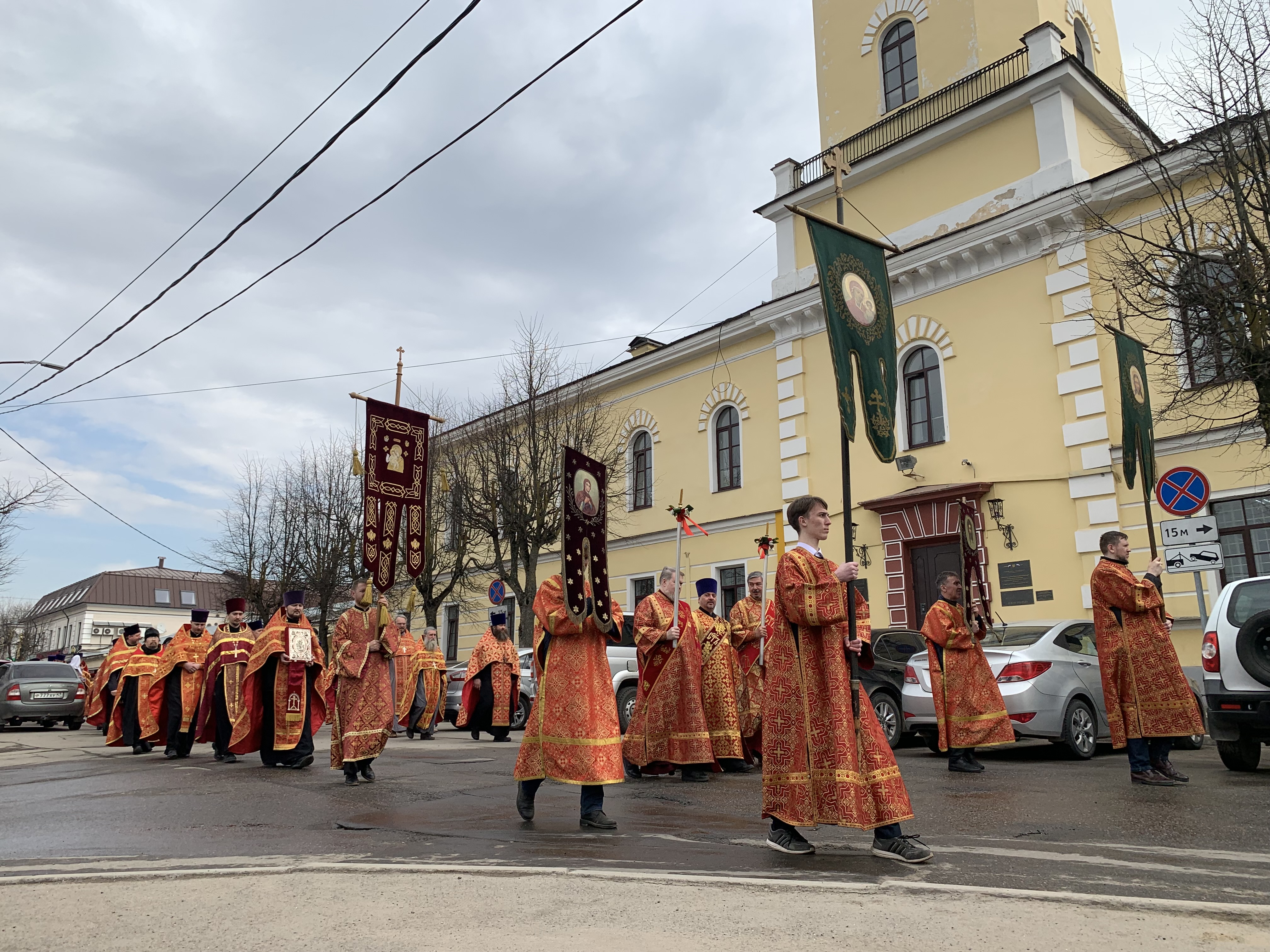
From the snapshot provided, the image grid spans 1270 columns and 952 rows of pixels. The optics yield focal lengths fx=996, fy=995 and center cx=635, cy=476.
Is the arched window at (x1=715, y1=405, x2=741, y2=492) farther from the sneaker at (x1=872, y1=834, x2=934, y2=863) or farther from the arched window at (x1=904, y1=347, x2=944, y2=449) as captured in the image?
the sneaker at (x1=872, y1=834, x2=934, y2=863)

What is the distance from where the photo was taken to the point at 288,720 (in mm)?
11109

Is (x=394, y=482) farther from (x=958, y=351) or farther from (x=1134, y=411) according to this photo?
(x=958, y=351)

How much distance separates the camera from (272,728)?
36.8 ft

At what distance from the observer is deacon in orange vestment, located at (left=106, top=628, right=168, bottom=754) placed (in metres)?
13.7

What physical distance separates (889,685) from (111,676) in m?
12.2

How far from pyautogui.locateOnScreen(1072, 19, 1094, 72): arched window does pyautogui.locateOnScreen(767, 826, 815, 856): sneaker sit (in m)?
22.9

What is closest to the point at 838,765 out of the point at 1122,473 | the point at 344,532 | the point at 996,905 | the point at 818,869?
the point at 818,869

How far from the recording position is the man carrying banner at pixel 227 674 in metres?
11.8

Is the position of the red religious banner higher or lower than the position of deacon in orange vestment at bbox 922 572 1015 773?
higher

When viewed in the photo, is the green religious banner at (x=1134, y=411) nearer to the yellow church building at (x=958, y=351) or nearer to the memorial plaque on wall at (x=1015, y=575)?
the yellow church building at (x=958, y=351)

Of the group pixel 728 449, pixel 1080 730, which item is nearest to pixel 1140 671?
pixel 1080 730

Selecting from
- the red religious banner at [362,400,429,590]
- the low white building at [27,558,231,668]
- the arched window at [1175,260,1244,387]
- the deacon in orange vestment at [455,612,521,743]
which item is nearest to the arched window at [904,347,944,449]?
the arched window at [1175,260,1244,387]

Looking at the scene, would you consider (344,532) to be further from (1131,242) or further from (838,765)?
(838,765)

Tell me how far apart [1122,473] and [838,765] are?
14.1 meters
